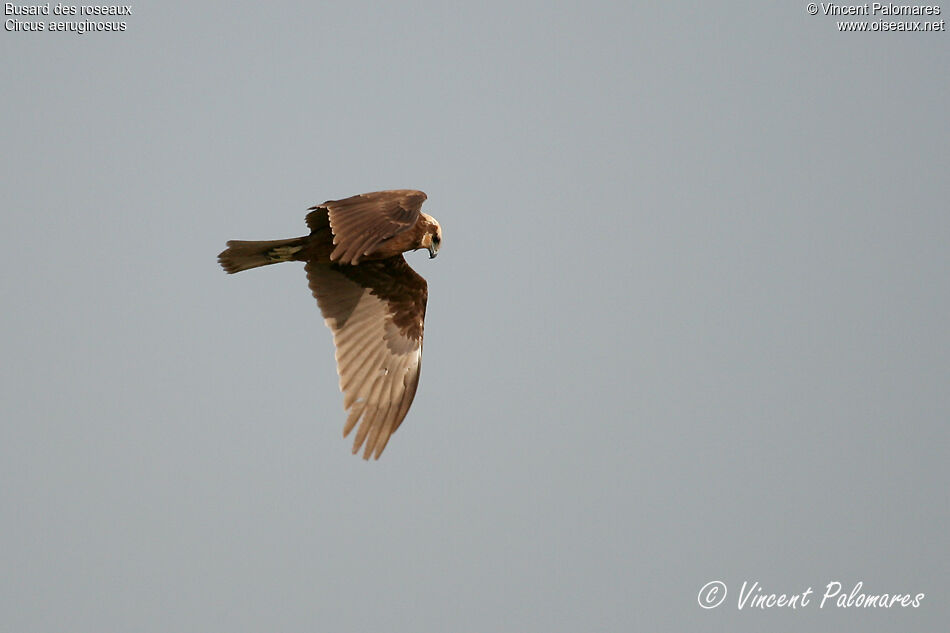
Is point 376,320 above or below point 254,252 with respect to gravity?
below

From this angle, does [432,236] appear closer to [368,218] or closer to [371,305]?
[371,305]

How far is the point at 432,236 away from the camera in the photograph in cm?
1165

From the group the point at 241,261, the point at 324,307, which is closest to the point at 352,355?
the point at 324,307

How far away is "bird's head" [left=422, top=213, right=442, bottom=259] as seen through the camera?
38.0 feet

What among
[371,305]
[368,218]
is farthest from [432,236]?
[368,218]

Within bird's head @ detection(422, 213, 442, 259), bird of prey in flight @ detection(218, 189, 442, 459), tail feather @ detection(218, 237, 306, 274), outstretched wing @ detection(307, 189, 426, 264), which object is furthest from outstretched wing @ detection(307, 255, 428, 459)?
outstretched wing @ detection(307, 189, 426, 264)

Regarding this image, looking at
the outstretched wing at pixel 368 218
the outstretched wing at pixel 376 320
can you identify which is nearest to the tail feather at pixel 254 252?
the outstretched wing at pixel 376 320

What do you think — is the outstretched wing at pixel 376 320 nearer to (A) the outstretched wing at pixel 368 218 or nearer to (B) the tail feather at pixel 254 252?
(B) the tail feather at pixel 254 252

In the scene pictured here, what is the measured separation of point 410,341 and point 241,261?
183 cm

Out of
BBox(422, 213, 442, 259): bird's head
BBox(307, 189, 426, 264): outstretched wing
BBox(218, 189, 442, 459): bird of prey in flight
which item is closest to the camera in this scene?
BBox(307, 189, 426, 264): outstretched wing

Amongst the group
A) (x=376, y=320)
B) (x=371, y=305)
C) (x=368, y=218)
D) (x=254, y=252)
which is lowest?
(x=376, y=320)

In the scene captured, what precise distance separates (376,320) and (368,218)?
8.28 feet

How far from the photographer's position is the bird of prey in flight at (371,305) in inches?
439

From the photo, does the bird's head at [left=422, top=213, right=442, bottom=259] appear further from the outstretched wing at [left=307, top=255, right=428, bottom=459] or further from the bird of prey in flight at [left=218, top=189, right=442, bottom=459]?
the outstretched wing at [left=307, top=255, right=428, bottom=459]
